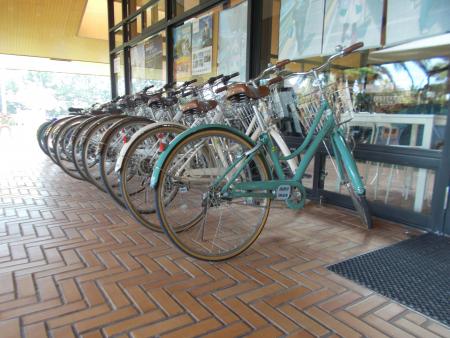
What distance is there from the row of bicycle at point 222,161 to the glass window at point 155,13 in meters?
2.93

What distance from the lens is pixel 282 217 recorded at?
2.70 m

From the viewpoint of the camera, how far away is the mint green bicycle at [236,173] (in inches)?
74.0

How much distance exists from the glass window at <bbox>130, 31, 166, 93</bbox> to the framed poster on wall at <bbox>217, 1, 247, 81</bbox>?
5.44ft

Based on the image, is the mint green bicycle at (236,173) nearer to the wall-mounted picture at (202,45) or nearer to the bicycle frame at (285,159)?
the bicycle frame at (285,159)

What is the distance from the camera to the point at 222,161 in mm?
2162

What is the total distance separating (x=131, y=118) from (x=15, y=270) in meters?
1.36

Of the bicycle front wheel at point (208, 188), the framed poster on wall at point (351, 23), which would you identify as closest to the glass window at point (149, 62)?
the framed poster on wall at point (351, 23)

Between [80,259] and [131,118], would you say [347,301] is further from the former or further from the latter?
[131,118]

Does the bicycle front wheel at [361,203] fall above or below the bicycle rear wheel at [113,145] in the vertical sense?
below

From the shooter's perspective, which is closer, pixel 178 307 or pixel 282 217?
pixel 178 307

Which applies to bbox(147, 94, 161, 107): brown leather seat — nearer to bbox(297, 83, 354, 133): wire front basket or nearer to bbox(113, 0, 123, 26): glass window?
bbox(297, 83, 354, 133): wire front basket

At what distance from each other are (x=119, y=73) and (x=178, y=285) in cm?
670

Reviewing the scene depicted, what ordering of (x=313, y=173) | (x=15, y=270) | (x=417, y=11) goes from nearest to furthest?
(x=15, y=270), (x=417, y=11), (x=313, y=173)

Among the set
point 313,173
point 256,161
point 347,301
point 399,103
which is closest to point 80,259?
point 256,161
